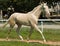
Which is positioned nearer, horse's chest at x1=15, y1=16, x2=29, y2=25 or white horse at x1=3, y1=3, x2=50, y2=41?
white horse at x1=3, y1=3, x2=50, y2=41

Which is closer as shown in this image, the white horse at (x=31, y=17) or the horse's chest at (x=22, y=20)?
the white horse at (x=31, y=17)

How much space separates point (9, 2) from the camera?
41.5 metres

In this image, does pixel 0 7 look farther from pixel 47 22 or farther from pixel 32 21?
pixel 32 21

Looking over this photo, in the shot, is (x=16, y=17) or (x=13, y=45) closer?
(x=13, y=45)

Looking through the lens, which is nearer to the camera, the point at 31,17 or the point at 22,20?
the point at 31,17

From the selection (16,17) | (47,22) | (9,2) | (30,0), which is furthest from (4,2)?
(16,17)

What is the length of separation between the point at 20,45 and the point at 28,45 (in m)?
0.36

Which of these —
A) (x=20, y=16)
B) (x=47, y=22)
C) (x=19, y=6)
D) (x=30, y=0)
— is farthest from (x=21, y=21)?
(x=19, y=6)

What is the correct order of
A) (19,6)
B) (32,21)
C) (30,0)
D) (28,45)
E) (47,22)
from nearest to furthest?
(28,45)
(32,21)
(47,22)
(30,0)
(19,6)

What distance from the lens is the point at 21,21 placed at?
1445cm

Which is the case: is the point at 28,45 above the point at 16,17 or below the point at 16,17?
below

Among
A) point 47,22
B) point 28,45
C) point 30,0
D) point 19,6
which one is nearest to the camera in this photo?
point 28,45

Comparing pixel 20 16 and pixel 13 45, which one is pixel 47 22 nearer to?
pixel 20 16

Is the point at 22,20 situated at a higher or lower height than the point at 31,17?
lower
